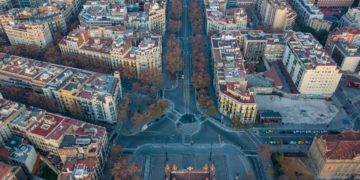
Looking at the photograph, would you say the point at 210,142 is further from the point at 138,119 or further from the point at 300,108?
the point at 300,108

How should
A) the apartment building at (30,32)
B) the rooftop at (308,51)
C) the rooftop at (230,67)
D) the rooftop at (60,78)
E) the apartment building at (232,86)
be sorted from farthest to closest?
the apartment building at (30,32) → the rooftop at (308,51) → the rooftop at (230,67) → the apartment building at (232,86) → the rooftop at (60,78)

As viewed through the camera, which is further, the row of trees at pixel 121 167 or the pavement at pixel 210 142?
the pavement at pixel 210 142

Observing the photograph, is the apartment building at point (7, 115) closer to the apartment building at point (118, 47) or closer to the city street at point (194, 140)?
the city street at point (194, 140)

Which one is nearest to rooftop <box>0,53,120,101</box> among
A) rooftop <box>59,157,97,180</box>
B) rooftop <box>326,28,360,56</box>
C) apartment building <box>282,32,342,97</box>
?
rooftop <box>59,157,97,180</box>

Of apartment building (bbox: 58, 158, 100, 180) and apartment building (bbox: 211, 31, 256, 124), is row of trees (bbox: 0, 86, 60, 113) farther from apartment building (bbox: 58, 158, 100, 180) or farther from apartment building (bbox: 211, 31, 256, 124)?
apartment building (bbox: 211, 31, 256, 124)

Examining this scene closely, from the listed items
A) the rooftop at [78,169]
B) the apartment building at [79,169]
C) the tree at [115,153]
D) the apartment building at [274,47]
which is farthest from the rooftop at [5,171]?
the apartment building at [274,47]
